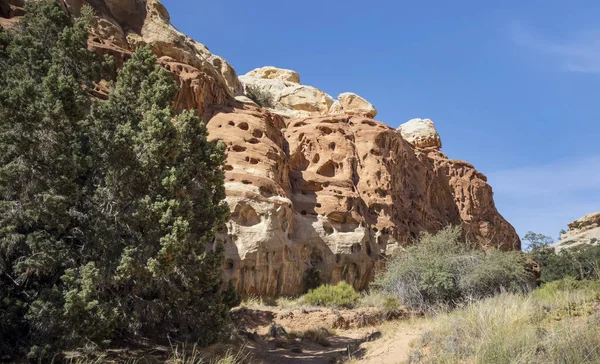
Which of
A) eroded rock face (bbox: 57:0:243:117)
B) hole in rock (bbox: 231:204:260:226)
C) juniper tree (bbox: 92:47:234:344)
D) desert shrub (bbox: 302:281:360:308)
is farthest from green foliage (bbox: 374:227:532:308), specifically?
eroded rock face (bbox: 57:0:243:117)

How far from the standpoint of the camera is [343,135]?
3191cm

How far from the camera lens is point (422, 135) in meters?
46.5

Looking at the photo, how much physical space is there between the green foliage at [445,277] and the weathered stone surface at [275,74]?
39.5 meters

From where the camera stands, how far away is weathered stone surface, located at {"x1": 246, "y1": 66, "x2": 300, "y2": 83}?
5912cm

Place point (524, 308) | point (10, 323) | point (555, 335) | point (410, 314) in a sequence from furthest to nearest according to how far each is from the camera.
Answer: point (410, 314)
point (524, 308)
point (10, 323)
point (555, 335)

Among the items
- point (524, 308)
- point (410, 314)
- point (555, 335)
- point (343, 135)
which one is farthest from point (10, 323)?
point (343, 135)

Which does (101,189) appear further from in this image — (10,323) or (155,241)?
(10,323)

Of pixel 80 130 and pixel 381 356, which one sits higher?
pixel 80 130

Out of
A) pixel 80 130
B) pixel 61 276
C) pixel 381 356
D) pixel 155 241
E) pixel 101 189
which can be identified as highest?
pixel 80 130

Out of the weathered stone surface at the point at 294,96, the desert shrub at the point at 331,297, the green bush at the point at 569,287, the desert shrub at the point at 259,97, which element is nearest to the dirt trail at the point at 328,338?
the desert shrub at the point at 331,297

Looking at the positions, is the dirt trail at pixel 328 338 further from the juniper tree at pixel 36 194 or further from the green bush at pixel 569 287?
the juniper tree at pixel 36 194

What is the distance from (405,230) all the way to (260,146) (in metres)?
12.7

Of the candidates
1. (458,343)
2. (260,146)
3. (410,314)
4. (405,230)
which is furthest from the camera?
(405,230)

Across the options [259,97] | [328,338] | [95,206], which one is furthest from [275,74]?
[95,206]
